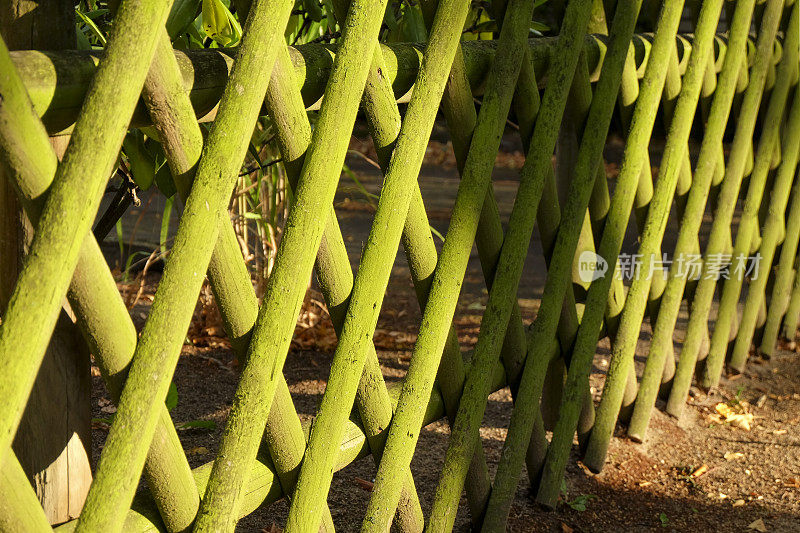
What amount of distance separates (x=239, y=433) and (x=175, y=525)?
17 centimetres

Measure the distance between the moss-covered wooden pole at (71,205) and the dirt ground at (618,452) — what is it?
119 cm

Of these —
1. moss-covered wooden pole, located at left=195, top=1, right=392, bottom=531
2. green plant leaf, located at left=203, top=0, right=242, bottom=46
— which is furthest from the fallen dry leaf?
green plant leaf, located at left=203, top=0, right=242, bottom=46

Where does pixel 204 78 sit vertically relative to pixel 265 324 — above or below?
above

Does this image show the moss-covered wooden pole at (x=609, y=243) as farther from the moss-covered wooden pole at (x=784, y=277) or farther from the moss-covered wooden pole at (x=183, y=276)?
the moss-covered wooden pole at (x=784, y=277)

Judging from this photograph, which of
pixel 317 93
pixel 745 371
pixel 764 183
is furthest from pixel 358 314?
pixel 745 371

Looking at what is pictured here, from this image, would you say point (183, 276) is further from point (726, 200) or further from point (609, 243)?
point (726, 200)

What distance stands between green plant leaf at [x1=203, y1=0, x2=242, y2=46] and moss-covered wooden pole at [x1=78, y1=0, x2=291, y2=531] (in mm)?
254

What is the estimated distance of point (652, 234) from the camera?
2.46 meters

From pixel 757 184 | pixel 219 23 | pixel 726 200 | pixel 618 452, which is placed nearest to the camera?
pixel 219 23

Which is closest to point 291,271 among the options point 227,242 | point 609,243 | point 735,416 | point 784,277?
point 227,242

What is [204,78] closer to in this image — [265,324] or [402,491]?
[265,324]

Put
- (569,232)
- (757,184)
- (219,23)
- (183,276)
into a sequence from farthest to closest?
(757,184) < (569,232) < (219,23) < (183,276)

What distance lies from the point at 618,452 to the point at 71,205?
2.13 meters

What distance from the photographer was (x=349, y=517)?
2.08 metres
